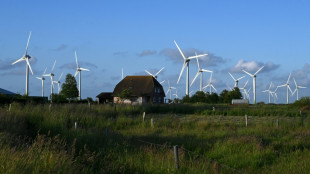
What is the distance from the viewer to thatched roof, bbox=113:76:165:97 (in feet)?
244

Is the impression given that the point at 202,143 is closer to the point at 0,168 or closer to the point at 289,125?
the point at 0,168

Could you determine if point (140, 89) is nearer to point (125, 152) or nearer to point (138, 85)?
point (138, 85)

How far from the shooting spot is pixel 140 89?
75125mm

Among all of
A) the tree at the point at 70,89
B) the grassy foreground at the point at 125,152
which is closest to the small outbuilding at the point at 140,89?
the tree at the point at 70,89

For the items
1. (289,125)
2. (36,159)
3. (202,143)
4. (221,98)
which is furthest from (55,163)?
(221,98)

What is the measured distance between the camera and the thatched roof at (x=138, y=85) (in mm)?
74250

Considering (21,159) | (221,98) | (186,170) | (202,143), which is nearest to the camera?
(21,159)

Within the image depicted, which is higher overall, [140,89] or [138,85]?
[138,85]

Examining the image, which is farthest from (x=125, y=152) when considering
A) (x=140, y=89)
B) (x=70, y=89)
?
(x=140, y=89)

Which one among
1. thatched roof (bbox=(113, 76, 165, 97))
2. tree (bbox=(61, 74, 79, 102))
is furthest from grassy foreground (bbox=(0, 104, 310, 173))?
thatched roof (bbox=(113, 76, 165, 97))

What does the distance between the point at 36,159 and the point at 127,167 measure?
2.76 meters

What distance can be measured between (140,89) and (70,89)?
14.1 m

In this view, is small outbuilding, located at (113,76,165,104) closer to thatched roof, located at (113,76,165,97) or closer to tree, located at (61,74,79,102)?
thatched roof, located at (113,76,165,97)

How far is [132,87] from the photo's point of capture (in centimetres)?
7612
